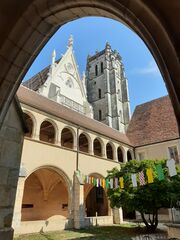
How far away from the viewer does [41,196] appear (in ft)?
52.9

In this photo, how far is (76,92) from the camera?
28.1 meters

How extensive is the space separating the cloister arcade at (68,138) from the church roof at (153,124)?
2006 millimetres

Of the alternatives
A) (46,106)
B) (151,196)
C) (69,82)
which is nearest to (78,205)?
(151,196)

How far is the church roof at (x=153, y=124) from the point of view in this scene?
60.6 feet

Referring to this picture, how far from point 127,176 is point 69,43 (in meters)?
23.3

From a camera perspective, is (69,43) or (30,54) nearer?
(30,54)

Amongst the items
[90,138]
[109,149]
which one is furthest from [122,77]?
[90,138]

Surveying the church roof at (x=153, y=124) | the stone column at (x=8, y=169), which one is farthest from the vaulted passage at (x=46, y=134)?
the stone column at (x=8, y=169)

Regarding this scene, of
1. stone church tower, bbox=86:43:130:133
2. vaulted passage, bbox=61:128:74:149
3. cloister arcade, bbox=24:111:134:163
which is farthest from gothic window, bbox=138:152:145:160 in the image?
stone church tower, bbox=86:43:130:133

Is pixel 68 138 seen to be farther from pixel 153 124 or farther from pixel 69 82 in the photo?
pixel 69 82

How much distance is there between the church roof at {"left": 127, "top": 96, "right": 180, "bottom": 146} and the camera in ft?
60.6

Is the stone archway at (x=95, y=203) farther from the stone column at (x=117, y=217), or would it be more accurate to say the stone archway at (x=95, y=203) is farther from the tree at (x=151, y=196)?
the tree at (x=151, y=196)

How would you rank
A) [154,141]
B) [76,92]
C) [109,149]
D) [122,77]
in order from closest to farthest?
[154,141]
[109,149]
[76,92]
[122,77]

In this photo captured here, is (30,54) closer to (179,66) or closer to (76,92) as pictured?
(179,66)
